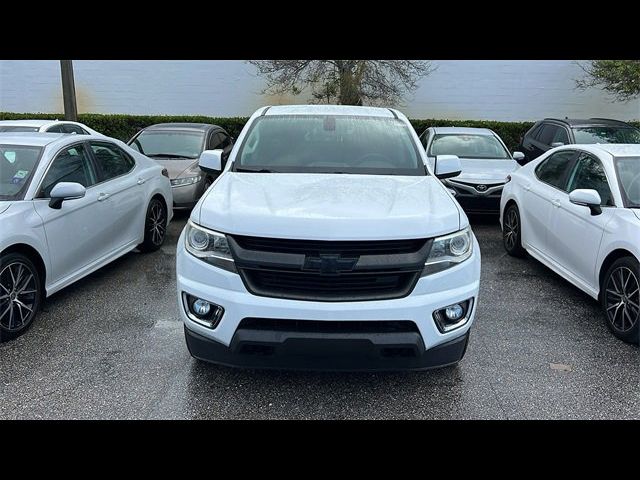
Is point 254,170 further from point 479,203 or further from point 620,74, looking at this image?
point 620,74

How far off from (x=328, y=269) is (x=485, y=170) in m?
5.92

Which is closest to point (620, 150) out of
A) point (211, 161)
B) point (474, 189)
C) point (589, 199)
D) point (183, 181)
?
point (589, 199)

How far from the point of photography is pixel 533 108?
15.2 metres

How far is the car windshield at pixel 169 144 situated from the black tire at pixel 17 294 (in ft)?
16.2

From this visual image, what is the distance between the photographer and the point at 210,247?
3.07 metres

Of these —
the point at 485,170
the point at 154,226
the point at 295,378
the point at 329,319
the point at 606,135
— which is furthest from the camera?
the point at 606,135

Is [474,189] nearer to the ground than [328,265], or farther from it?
nearer to the ground

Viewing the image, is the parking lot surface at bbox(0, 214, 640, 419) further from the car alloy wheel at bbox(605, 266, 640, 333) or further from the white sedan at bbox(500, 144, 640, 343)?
the white sedan at bbox(500, 144, 640, 343)

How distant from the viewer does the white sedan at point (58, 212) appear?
404 cm

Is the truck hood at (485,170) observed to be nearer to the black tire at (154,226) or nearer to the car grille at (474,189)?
the car grille at (474,189)

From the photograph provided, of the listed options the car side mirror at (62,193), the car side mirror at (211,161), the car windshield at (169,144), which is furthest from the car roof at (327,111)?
the car windshield at (169,144)

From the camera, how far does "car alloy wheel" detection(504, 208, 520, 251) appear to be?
6309mm

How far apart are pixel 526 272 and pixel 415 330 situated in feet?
11.5
